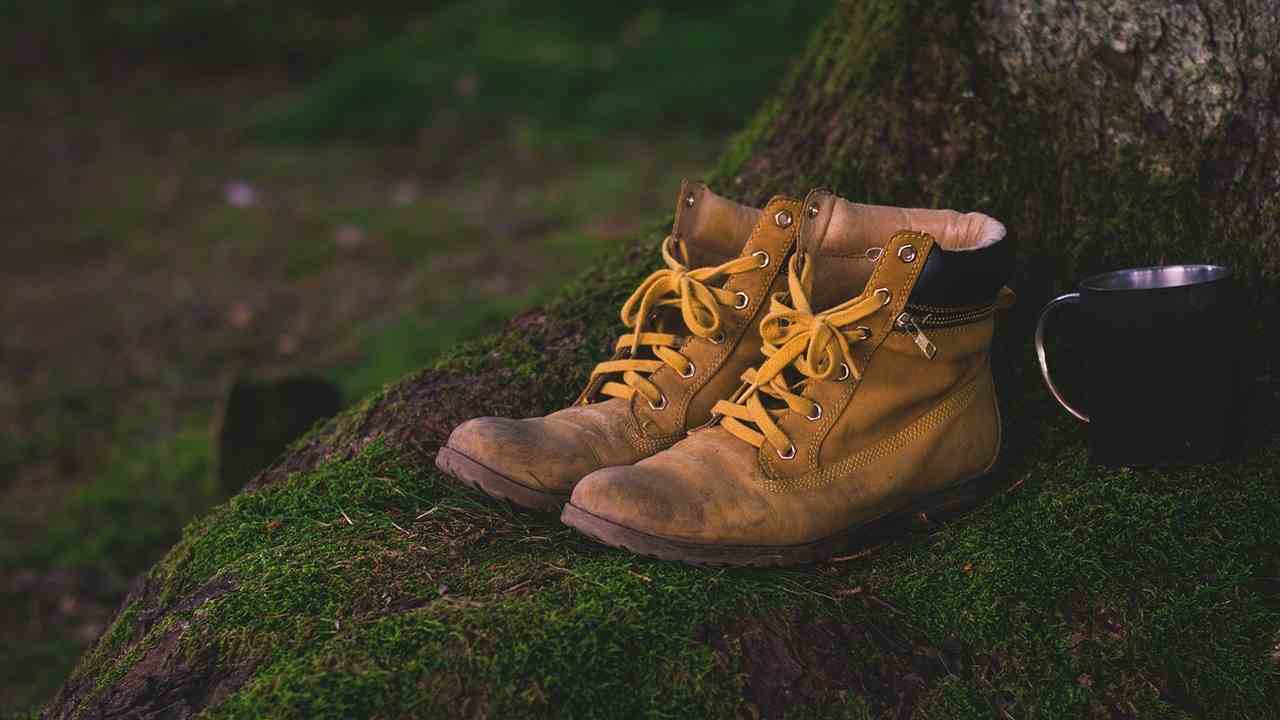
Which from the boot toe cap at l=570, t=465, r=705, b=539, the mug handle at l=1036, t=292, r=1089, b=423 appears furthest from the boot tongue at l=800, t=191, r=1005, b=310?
the boot toe cap at l=570, t=465, r=705, b=539

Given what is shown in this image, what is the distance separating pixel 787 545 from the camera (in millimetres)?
2508

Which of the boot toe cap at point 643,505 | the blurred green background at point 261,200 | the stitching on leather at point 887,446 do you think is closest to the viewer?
the boot toe cap at point 643,505

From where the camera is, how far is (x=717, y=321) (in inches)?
109

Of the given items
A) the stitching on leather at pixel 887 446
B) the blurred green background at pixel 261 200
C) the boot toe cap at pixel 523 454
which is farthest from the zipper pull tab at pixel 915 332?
the blurred green background at pixel 261 200

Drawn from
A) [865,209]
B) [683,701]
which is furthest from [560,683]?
[865,209]

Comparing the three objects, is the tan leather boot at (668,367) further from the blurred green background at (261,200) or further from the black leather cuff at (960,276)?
the blurred green background at (261,200)

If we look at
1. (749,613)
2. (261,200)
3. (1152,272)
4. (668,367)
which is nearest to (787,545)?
(749,613)

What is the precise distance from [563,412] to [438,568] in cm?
53

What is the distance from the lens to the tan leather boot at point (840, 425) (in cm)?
246

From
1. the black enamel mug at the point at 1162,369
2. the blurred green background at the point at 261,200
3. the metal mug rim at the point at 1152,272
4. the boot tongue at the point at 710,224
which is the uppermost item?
the boot tongue at the point at 710,224

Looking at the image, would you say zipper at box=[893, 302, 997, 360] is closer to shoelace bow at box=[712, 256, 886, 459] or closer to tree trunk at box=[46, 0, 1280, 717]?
shoelace bow at box=[712, 256, 886, 459]

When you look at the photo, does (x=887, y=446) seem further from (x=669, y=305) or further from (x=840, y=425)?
(x=669, y=305)

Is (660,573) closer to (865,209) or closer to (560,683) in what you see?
(560,683)

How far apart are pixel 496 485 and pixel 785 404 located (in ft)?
2.24
